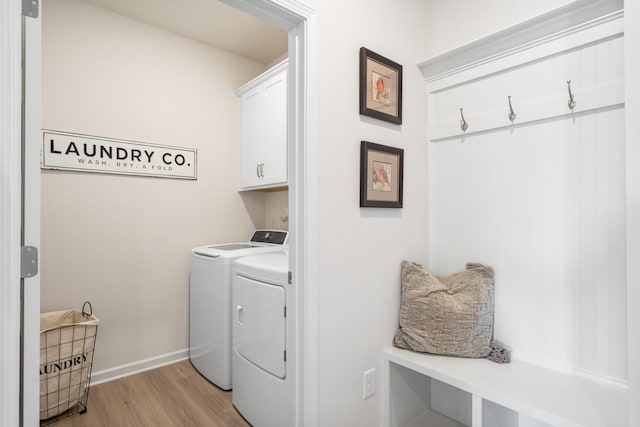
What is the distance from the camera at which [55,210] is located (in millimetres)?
2293

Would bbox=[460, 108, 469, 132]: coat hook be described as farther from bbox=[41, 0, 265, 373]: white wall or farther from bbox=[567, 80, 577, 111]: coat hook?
bbox=[41, 0, 265, 373]: white wall

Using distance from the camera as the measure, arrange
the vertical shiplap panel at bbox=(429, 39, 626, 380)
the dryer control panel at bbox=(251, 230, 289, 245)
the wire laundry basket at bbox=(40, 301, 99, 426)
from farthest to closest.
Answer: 1. the dryer control panel at bbox=(251, 230, 289, 245)
2. the wire laundry basket at bbox=(40, 301, 99, 426)
3. the vertical shiplap panel at bbox=(429, 39, 626, 380)

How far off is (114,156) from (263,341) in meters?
1.82

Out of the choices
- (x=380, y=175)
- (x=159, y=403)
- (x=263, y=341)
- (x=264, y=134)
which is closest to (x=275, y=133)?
(x=264, y=134)

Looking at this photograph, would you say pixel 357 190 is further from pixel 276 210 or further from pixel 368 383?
pixel 276 210

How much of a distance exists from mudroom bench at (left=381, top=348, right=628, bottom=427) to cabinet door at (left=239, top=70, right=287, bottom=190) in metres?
1.56

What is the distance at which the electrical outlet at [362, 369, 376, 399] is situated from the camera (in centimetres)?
159

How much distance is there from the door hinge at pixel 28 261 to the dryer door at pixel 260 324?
989 mm

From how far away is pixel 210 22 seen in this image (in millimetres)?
2627

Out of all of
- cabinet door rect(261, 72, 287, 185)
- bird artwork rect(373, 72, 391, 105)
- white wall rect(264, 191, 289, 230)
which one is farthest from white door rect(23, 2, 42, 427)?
white wall rect(264, 191, 289, 230)

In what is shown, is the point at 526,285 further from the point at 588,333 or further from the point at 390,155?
the point at 390,155

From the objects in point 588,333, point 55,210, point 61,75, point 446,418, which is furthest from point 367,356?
point 61,75

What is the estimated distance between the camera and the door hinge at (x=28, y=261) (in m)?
0.85

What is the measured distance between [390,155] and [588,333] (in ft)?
3.77
